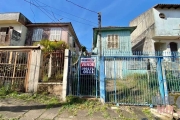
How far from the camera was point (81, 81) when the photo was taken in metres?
7.21

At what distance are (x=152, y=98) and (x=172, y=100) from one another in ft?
3.17

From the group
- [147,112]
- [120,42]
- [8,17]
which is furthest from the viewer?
[8,17]

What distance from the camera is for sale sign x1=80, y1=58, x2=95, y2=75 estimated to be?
23.0ft

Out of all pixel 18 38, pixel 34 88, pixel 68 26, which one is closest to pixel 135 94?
pixel 34 88

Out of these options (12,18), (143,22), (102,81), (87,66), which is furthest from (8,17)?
(143,22)

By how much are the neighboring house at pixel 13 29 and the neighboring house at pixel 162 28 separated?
14848 millimetres

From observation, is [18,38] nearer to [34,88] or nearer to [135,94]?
[34,88]

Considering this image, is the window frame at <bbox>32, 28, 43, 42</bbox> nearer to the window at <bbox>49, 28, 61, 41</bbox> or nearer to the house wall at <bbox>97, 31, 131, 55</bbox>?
the window at <bbox>49, 28, 61, 41</bbox>

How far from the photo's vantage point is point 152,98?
6.35m

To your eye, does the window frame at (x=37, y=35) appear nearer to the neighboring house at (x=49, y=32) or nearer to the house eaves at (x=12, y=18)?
the neighboring house at (x=49, y=32)

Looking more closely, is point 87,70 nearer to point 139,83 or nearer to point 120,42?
point 139,83

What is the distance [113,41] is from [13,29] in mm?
11282

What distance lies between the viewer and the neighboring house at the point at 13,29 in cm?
1488

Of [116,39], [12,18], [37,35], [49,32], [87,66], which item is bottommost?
[87,66]
